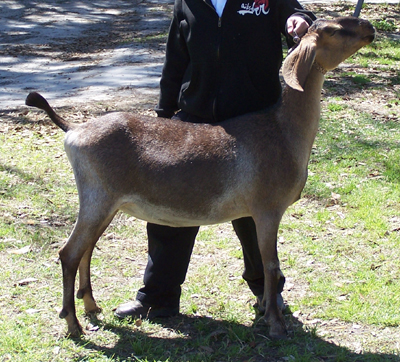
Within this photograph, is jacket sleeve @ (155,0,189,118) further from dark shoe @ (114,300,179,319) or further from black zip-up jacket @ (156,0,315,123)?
dark shoe @ (114,300,179,319)

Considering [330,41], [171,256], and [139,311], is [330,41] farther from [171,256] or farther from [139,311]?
[139,311]

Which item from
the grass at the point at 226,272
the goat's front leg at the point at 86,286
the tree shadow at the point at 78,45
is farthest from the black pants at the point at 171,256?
the tree shadow at the point at 78,45

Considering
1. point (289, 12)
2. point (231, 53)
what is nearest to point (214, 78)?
point (231, 53)

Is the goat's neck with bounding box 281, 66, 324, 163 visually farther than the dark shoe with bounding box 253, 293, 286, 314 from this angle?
No

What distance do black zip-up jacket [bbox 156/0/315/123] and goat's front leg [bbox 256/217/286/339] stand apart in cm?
91

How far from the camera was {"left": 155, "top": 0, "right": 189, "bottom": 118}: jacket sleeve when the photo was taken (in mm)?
4207

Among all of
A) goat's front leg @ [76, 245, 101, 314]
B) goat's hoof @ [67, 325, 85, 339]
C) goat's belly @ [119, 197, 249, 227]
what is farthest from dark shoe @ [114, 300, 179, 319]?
goat's belly @ [119, 197, 249, 227]

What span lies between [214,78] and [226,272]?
195 centimetres

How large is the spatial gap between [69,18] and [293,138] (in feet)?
55.8

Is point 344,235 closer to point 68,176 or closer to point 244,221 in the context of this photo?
point 244,221

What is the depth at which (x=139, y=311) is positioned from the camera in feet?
14.1

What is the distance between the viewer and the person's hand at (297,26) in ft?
12.1

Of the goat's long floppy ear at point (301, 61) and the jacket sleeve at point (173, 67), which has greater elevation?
the goat's long floppy ear at point (301, 61)

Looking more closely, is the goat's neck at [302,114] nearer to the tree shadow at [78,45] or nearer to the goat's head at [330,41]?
the goat's head at [330,41]
